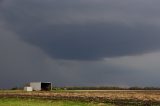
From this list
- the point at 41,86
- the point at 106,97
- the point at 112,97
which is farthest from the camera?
the point at 41,86

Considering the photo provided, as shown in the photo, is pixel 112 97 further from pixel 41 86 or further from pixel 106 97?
pixel 41 86

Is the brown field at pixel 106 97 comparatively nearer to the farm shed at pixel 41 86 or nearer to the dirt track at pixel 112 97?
the dirt track at pixel 112 97

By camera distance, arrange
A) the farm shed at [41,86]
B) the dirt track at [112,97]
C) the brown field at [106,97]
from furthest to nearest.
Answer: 1. the farm shed at [41,86]
2. the dirt track at [112,97]
3. the brown field at [106,97]

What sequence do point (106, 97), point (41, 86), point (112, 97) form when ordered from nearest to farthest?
point (106, 97), point (112, 97), point (41, 86)

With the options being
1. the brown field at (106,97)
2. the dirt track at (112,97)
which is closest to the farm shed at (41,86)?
the brown field at (106,97)

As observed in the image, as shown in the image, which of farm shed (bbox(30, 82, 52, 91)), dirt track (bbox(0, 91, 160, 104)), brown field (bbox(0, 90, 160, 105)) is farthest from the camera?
farm shed (bbox(30, 82, 52, 91))

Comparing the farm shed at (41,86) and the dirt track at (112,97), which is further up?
the farm shed at (41,86)

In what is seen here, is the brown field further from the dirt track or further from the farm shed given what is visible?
the farm shed

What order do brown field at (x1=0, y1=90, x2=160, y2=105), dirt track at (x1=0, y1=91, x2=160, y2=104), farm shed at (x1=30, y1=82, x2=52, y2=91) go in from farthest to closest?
farm shed at (x1=30, y1=82, x2=52, y2=91), dirt track at (x1=0, y1=91, x2=160, y2=104), brown field at (x1=0, y1=90, x2=160, y2=105)

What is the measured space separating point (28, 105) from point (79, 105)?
27.4 ft

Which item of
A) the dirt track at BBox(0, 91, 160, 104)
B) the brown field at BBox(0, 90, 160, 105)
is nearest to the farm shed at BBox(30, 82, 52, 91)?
the brown field at BBox(0, 90, 160, 105)

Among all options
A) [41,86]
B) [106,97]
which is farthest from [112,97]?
[41,86]

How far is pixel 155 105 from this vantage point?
62094mm

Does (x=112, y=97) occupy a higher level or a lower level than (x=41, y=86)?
lower
